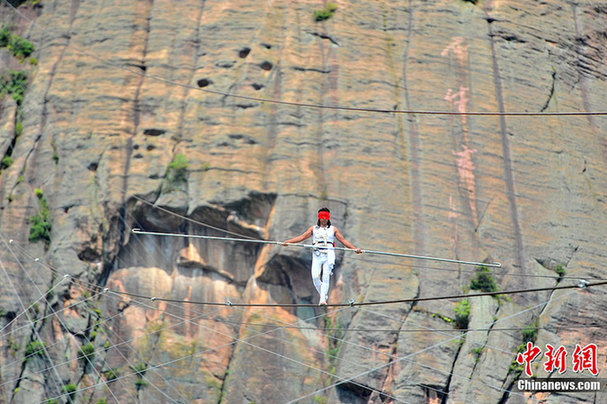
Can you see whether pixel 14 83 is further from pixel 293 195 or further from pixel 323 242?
pixel 323 242

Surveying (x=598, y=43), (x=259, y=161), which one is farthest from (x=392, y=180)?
(x=598, y=43)

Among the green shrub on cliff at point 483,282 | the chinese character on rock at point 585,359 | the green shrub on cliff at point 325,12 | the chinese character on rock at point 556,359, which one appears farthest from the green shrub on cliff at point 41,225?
the chinese character on rock at point 585,359

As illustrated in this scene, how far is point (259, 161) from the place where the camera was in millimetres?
31750

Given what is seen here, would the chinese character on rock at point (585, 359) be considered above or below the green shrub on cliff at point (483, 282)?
below

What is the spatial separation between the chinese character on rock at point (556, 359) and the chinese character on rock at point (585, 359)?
0.96 ft

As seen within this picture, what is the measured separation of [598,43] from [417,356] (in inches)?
507

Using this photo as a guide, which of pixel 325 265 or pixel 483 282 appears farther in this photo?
pixel 483 282

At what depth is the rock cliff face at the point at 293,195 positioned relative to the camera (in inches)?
1160

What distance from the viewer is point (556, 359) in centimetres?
2888

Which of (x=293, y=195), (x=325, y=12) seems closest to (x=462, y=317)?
(x=293, y=195)

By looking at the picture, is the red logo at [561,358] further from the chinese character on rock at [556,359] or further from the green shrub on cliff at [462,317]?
the green shrub on cliff at [462,317]

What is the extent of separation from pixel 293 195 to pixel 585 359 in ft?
28.0

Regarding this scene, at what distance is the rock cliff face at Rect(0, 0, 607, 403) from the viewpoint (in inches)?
1160

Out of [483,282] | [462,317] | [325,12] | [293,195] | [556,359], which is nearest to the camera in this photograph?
[556,359]
